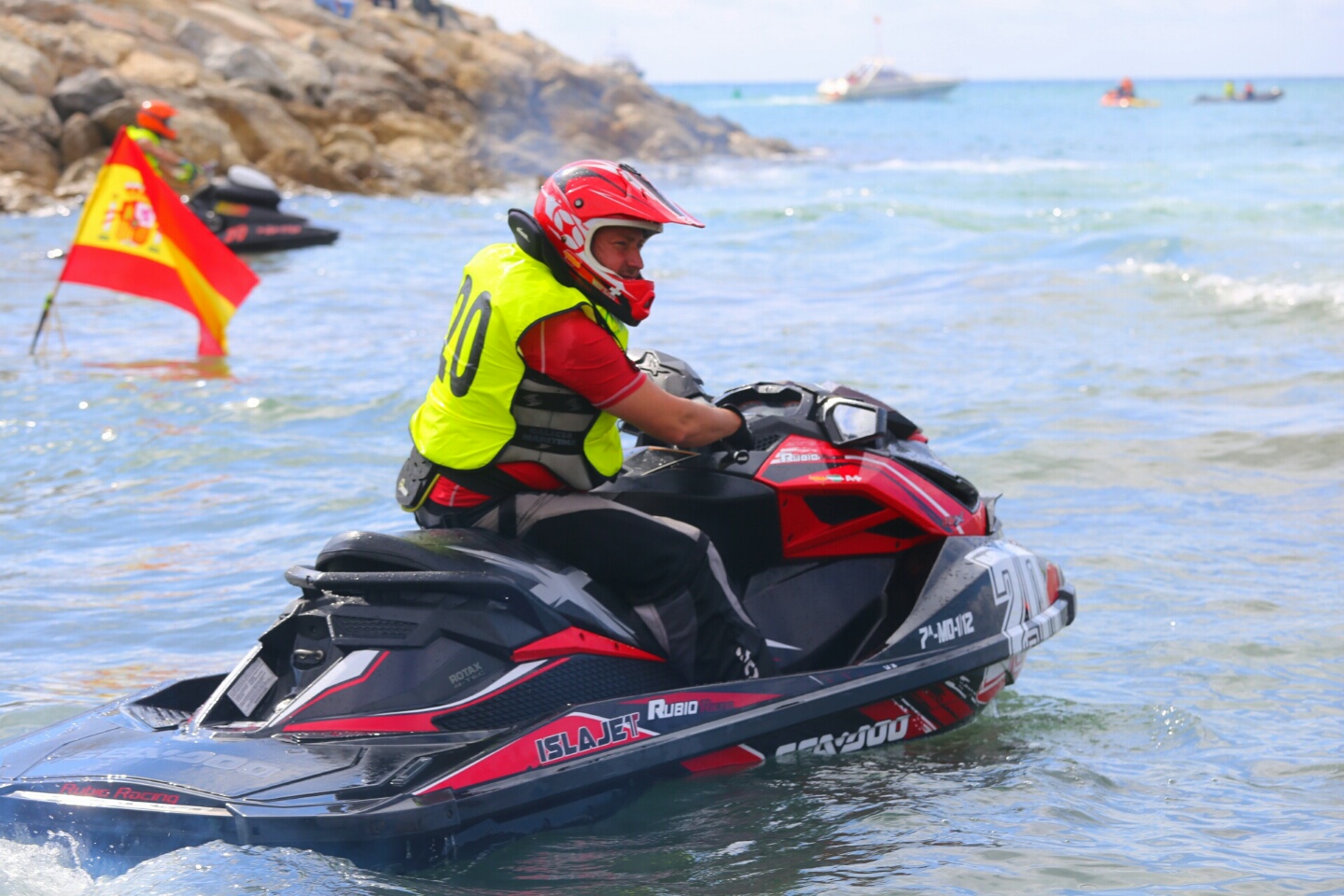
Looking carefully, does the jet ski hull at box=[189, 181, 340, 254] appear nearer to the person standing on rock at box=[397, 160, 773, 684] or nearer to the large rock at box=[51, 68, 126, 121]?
the large rock at box=[51, 68, 126, 121]

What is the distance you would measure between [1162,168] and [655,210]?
33.9m

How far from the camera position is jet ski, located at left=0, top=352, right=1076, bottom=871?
11.4 ft

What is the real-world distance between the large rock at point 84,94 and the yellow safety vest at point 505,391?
2477cm

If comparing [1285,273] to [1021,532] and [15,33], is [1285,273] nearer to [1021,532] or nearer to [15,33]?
[1021,532]

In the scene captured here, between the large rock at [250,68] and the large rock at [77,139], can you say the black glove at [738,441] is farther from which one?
the large rock at [250,68]

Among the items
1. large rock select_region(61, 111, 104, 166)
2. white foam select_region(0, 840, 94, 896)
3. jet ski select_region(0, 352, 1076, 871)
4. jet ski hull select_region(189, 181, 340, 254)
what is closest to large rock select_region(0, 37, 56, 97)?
large rock select_region(61, 111, 104, 166)

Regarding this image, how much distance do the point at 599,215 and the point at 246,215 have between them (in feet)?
52.2

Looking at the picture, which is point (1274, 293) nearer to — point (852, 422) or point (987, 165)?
point (852, 422)

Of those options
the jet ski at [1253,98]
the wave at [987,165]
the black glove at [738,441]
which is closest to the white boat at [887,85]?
the jet ski at [1253,98]

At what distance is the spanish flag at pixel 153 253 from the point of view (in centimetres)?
1194

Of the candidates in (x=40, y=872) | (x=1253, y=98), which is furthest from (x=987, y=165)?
(x=1253, y=98)

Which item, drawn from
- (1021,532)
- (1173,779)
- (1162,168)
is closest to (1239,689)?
(1173,779)

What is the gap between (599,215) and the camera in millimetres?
3818

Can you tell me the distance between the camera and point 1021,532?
7.20m
